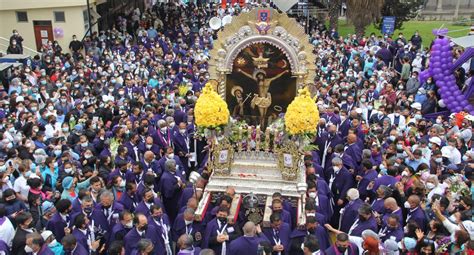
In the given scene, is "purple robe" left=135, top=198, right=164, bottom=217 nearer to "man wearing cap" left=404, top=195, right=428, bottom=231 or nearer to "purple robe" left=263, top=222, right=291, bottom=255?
"purple robe" left=263, top=222, right=291, bottom=255

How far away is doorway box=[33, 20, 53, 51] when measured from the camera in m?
23.6

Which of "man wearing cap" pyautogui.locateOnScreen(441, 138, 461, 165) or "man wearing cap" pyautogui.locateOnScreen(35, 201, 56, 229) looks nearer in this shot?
"man wearing cap" pyautogui.locateOnScreen(35, 201, 56, 229)

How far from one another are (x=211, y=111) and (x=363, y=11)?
736 inches

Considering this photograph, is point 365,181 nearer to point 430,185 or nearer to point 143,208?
point 430,185

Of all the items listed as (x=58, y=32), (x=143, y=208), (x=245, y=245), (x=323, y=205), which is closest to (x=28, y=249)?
(x=143, y=208)

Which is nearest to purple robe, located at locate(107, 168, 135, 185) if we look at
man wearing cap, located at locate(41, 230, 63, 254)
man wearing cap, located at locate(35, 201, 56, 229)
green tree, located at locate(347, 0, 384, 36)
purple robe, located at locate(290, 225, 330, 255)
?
man wearing cap, located at locate(35, 201, 56, 229)

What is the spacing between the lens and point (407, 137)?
1142 cm

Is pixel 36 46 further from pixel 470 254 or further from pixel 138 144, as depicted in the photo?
pixel 470 254

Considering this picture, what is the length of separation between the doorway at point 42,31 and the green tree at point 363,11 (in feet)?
51.7

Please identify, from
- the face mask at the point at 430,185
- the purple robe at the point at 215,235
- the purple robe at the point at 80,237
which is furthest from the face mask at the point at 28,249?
the face mask at the point at 430,185

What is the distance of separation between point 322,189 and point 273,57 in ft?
10.7

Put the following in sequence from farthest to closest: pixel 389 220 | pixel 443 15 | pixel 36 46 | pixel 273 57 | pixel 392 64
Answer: pixel 443 15, pixel 36 46, pixel 392 64, pixel 273 57, pixel 389 220

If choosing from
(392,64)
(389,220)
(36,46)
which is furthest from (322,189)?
(36,46)

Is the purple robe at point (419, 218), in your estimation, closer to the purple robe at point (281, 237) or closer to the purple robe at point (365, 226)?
the purple robe at point (365, 226)
